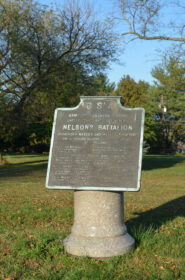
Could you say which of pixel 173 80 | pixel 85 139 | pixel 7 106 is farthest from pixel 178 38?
pixel 85 139

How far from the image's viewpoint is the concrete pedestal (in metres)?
4.80

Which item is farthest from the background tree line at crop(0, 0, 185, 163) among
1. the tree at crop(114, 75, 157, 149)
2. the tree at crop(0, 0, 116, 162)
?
the tree at crop(114, 75, 157, 149)

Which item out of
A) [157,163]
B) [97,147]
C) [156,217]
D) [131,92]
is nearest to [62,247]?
[97,147]

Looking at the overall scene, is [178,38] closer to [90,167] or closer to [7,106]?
[7,106]

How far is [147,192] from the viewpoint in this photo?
12.4 meters

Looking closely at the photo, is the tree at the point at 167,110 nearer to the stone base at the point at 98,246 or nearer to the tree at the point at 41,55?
the tree at the point at 41,55

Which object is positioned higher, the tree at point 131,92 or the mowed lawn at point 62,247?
the tree at point 131,92

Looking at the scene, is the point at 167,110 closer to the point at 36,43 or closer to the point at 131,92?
the point at 131,92

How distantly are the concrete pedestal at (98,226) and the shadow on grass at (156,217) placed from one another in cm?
72

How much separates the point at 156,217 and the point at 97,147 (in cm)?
341

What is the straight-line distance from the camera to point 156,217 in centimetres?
780

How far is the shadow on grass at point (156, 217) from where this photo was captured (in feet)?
21.4

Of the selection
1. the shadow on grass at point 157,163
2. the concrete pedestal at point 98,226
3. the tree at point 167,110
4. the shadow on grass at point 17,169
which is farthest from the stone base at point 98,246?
the tree at point 167,110

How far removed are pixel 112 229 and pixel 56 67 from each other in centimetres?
1632
